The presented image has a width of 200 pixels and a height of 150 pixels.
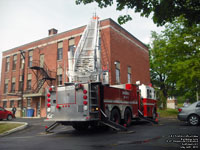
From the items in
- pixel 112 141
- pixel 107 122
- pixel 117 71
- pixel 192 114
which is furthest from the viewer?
pixel 117 71

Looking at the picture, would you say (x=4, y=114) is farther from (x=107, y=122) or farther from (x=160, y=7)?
(x=160, y=7)

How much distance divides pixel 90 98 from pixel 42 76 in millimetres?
21272

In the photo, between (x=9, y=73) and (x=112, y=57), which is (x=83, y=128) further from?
(x=9, y=73)

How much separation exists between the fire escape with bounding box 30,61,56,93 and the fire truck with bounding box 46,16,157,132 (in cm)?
1532

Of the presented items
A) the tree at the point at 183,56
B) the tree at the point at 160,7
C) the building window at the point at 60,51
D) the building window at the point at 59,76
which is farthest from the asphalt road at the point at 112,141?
the building window at the point at 60,51

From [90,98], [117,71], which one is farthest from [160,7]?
[117,71]

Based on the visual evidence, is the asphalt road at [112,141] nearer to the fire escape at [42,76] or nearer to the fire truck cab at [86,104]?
the fire truck cab at [86,104]

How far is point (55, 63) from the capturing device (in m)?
28.7

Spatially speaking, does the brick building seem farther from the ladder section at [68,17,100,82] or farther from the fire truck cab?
the fire truck cab

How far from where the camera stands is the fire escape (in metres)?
27.8

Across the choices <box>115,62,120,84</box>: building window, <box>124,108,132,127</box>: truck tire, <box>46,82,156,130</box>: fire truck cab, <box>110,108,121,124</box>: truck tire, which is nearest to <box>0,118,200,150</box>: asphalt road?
<box>46,82,156,130</box>: fire truck cab

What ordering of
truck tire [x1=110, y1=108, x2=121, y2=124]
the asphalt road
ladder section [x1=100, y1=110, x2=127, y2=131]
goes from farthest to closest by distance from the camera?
truck tire [x1=110, y1=108, x2=121, y2=124]
ladder section [x1=100, y1=110, x2=127, y2=131]
the asphalt road

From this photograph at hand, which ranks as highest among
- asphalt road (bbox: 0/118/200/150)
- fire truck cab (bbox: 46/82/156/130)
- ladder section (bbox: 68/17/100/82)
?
ladder section (bbox: 68/17/100/82)

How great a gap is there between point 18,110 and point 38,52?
29.1 ft
